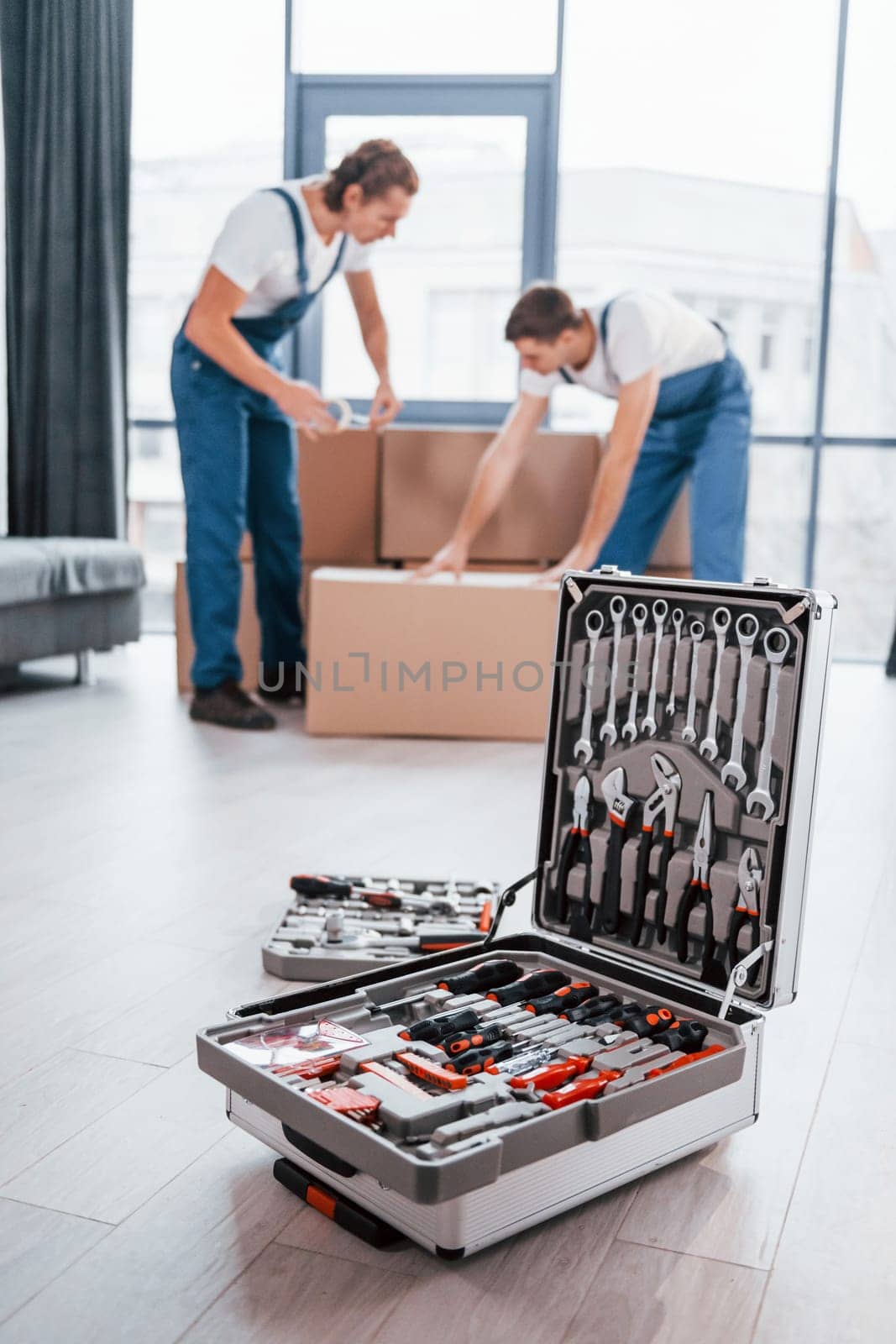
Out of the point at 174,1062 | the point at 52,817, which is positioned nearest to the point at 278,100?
the point at 52,817

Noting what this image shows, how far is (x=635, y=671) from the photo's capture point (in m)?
1.31

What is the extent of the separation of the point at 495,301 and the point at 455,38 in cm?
87

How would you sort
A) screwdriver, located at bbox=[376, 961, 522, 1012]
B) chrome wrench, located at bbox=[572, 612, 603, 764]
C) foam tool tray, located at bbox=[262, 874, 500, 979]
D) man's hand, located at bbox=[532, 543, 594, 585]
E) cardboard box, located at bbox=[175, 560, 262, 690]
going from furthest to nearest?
cardboard box, located at bbox=[175, 560, 262, 690]
man's hand, located at bbox=[532, 543, 594, 585]
foam tool tray, located at bbox=[262, 874, 500, 979]
chrome wrench, located at bbox=[572, 612, 603, 764]
screwdriver, located at bbox=[376, 961, 522, 1012]

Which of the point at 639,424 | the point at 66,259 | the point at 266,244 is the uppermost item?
the point at 66,259

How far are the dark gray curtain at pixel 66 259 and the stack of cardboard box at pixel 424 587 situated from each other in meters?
1.12

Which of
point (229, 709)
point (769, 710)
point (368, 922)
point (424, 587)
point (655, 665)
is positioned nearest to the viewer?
point (769, 710)

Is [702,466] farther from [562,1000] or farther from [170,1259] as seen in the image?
[170,1259]

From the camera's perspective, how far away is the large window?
14.1 ft

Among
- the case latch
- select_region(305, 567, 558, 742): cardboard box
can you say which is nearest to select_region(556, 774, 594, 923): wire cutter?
the case latch

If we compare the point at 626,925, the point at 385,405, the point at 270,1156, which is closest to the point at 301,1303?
the point at 270,1156

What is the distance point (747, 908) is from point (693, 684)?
220 mm

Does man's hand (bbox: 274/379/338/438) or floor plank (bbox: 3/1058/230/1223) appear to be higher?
man's hand (bbox: 274/379/338/438)

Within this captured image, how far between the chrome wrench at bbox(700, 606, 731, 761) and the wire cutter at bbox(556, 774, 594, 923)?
16 cm

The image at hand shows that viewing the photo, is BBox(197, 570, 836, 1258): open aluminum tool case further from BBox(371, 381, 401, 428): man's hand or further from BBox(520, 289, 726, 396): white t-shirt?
BBox(371, 381, 401, 428): man's hand
